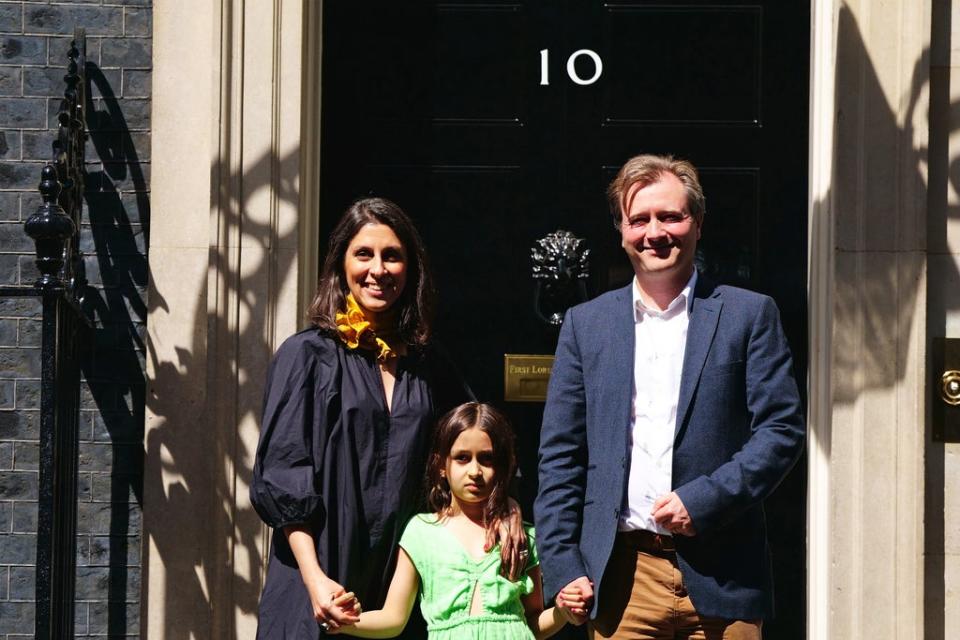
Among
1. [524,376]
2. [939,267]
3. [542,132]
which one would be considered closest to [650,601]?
[524,376]

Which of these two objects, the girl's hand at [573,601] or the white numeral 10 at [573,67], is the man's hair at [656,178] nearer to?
the girl's hand at [573,601]

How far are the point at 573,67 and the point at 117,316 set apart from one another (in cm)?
190

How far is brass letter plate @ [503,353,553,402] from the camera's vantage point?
5801mm

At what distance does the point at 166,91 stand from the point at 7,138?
0.61 meters

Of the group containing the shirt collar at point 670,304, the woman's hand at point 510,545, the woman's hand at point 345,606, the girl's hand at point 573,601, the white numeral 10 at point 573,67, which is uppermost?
the white numeral 10 at point 573,67

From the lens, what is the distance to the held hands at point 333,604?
4250 mm

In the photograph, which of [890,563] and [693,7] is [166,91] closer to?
[693,7]

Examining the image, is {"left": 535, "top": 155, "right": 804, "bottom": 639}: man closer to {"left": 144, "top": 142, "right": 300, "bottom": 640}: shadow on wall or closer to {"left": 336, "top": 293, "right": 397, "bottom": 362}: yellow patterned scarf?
{"left": 336, "top": 293, "right": 397, "bottom": 362}: yellow patterned scarf

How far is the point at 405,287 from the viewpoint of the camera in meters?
4.65

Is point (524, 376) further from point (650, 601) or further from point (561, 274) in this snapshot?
point (650, 601)

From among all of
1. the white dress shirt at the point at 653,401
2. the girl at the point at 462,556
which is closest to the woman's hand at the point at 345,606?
the girl at the point at 462,556

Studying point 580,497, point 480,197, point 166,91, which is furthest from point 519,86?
point 580,497

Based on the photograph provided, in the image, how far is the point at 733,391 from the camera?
419 centimetres

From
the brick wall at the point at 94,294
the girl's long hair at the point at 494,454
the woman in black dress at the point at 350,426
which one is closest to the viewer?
the woman in black dress at the point at 350,426
